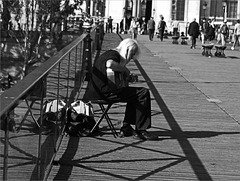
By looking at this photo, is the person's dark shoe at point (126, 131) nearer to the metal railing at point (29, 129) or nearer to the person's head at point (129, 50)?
the person's head at point (129, 50)

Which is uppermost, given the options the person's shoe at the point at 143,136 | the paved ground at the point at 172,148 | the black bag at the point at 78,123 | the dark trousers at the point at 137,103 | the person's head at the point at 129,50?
the person's head at the point at 129,50

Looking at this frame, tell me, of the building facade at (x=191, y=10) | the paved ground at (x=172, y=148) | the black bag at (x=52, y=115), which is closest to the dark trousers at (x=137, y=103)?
the paved ground at (x=172, y=148)

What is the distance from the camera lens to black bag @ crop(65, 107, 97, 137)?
9148 millimetres

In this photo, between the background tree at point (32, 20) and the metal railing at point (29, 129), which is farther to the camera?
the background tree at point (32, 20)

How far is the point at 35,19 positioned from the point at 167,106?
2983cm

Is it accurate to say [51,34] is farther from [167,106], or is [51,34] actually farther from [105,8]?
[105,8]

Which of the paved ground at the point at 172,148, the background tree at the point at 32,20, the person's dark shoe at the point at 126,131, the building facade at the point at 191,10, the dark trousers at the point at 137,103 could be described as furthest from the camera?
the building facade at the point at 191,10

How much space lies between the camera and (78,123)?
9234 millimetres

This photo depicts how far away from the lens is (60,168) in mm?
7480

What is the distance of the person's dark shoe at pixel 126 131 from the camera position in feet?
30.5

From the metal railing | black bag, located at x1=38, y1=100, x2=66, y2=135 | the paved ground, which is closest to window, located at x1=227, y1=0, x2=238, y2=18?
the paved ground

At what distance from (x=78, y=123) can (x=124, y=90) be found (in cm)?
81

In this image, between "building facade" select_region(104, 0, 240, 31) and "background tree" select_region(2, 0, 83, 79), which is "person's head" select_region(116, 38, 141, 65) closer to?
"background tree" select_region(2, 0, 83, 79)

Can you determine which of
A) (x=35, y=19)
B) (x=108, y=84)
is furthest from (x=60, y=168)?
(x=35, y=19)
